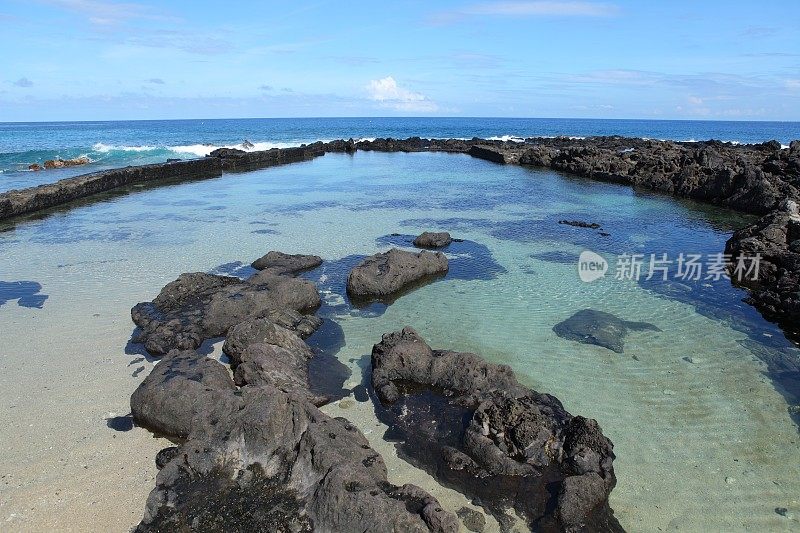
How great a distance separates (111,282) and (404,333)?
775cm

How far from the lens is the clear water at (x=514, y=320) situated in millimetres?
6016

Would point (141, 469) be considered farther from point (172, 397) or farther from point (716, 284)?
point (716, 284)

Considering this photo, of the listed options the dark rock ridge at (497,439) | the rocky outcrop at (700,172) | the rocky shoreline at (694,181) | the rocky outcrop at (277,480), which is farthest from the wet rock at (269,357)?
the rocky outcrop at (700,172)

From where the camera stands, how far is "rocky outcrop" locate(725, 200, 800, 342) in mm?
10148

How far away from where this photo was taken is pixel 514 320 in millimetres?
10031

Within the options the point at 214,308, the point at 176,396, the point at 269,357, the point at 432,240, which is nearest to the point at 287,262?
the point at 214,308

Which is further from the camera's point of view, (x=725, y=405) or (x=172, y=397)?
(x=725, y=405)

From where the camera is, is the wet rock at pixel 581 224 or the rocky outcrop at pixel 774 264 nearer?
the rocky outcrop at pixel 774 264

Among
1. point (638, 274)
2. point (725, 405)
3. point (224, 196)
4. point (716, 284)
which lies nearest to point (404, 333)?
point (725, 405)

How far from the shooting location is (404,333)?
8.28 m

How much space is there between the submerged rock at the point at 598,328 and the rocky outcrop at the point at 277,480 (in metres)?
5.07

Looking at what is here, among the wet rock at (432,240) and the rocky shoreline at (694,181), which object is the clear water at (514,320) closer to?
the wet rock at (432,240)

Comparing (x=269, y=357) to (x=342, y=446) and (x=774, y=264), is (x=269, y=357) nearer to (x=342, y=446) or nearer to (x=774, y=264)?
(x=342, y=446)

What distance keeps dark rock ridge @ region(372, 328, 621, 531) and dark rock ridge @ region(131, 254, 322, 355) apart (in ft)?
9.10
